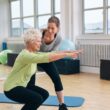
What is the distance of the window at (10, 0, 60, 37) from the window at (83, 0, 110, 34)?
4.05 ft

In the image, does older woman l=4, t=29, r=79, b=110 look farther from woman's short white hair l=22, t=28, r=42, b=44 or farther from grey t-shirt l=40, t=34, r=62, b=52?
grey t-shirt l=40, t=34, r=62, b=52

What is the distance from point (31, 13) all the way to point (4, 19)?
155 centimetres

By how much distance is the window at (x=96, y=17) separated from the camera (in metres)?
6.55

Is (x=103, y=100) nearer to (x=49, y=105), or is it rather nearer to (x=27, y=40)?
(x=49, y=105)

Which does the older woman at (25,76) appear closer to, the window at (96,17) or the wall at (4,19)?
the window at (96,17)

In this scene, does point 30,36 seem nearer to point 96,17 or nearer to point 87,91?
point 87,91

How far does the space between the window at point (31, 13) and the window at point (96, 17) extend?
4.05ft

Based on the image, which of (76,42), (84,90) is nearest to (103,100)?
(84,90)

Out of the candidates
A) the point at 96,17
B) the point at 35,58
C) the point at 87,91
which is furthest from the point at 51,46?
the point at 96,17

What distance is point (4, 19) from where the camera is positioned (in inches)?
406

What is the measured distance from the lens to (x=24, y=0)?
9609mm

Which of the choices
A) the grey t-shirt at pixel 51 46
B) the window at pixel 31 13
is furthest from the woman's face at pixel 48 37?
the window at pixel 31 13

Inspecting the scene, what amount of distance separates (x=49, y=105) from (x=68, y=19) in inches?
157

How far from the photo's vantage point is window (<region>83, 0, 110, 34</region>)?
21.5 ft
